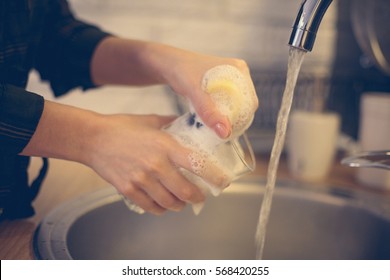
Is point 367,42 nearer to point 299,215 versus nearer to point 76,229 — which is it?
point 299,215

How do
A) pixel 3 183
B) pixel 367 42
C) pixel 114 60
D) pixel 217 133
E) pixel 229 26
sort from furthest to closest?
1. pixel 229 26
2. pixel 367 42
3. pixel 114 60
4. pixel 3 183
5. pixel 217 133

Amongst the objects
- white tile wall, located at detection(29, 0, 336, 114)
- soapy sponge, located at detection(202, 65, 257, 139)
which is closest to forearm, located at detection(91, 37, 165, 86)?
soapy sponge, located at detection(202, 65, 257, 139)

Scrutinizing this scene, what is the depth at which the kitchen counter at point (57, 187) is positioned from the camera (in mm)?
594

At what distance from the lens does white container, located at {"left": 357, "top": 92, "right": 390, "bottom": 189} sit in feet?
2.84

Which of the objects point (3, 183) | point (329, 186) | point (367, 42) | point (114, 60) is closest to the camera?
point (3, 183)

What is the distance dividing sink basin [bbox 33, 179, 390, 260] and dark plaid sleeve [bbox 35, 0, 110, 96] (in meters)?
0.20

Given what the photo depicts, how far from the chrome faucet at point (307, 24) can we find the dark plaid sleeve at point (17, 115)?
0.91ft

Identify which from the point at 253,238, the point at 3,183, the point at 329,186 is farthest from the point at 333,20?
the point at 3,183

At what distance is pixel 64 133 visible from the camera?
51 cm

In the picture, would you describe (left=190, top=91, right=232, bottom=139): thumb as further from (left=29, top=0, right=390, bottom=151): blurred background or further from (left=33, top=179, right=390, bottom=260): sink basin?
(left=29, top=0, right=390, bottom=151): blurred background

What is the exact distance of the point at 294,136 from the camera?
0.94 m

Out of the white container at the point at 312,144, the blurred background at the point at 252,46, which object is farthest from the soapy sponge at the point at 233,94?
the blurred background at the point at 252,46

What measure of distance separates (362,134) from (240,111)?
0.47m

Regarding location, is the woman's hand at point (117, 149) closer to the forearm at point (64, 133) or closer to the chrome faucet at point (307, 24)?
the forearm at point (64, 133)
